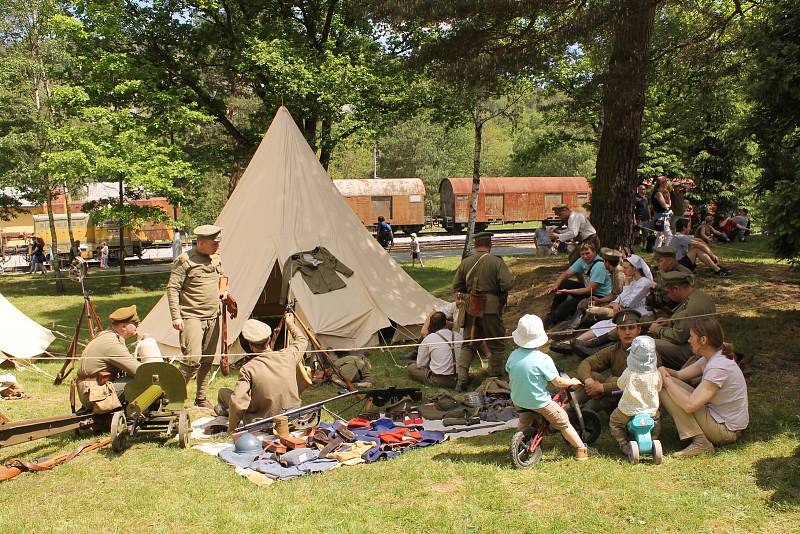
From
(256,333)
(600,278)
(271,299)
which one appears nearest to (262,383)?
(256,333)

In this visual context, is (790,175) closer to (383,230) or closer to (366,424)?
(366,424)

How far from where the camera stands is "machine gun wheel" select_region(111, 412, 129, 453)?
5.36 meters

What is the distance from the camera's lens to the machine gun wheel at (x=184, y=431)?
5.55 metres

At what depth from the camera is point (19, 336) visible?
A: 9.40 metres

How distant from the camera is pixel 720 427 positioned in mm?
4887

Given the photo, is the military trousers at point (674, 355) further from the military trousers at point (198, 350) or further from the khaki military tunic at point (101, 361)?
the khaki military tunic at point (101, 361)

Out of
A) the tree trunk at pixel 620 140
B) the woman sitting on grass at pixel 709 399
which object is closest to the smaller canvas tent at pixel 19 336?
the woman sitting on grass at pixel 709 399

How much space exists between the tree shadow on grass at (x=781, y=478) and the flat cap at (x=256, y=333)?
12.2ft

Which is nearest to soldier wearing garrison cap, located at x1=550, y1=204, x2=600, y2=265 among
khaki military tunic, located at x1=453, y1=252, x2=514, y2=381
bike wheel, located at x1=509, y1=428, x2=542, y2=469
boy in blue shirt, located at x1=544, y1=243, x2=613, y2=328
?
boy in blue shirt, located at x1=544, y1=243, x2=613, y2=328

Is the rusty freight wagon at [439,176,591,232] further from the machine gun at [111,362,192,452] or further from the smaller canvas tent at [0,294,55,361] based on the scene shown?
the machine gun at [111,362,192,452]

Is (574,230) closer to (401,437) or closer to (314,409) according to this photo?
(401,437)

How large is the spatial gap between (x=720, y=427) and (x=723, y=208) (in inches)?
598

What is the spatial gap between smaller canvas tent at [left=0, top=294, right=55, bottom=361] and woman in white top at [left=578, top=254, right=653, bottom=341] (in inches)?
277

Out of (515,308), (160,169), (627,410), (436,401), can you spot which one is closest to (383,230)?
(160,169)
